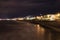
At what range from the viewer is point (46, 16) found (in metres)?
143

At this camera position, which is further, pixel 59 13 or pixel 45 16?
pixel 45 16

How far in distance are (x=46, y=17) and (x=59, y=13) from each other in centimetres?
4030

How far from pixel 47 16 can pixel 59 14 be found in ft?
118

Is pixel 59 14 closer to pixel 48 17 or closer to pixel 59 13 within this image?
pixel 59 13

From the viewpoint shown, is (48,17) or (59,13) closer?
(59,13)

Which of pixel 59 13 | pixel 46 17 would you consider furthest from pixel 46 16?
pixel 59 13

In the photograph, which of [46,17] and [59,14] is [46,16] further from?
[59,14]

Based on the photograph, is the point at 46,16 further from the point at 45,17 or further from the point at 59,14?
the point at 59,14

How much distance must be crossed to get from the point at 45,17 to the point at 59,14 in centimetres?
4244

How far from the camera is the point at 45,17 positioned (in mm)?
145625

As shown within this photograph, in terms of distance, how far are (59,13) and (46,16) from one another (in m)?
39.3

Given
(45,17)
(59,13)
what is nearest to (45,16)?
(45,17)

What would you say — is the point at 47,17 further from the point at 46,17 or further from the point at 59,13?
the point at 59,13

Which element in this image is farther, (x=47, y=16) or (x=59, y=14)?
(x=47, y=16)
